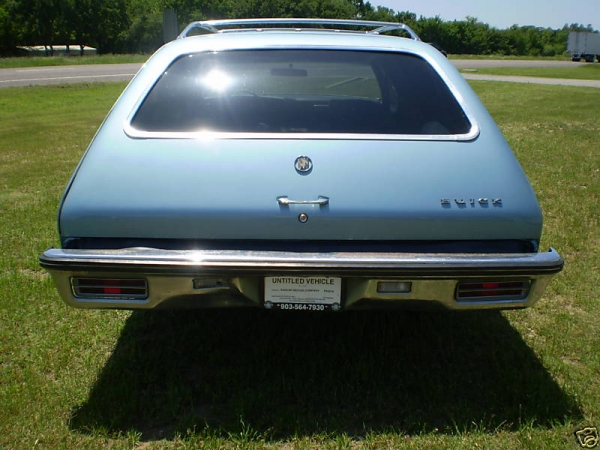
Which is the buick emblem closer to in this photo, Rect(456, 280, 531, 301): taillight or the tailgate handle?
the tailgate handle

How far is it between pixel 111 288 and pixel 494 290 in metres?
1.59

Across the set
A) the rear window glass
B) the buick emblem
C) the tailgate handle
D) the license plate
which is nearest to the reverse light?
the license plate

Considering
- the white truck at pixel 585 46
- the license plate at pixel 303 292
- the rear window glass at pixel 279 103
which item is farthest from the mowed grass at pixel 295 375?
the white truck at pixel 585 46

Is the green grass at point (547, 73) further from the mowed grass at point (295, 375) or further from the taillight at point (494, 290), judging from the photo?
the taillight at point (494, 290)

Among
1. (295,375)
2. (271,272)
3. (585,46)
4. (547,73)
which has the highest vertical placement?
(271,272)

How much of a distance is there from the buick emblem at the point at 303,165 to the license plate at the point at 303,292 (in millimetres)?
436

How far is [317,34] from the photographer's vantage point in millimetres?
3109

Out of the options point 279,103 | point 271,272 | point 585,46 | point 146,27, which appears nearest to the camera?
point 271,272

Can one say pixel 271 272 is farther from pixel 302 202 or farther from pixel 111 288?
pixel 111 288

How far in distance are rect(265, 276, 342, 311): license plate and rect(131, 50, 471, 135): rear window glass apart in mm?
672

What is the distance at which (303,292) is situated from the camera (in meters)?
2.42

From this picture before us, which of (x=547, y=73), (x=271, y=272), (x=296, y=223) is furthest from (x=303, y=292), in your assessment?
(x=547, y=73)

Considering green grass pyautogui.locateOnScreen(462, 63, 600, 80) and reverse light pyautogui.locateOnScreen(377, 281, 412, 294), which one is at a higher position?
reverse light pyautogui.locateOnScreen(377, 281, 412, 294)

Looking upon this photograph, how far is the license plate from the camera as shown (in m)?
2.40
